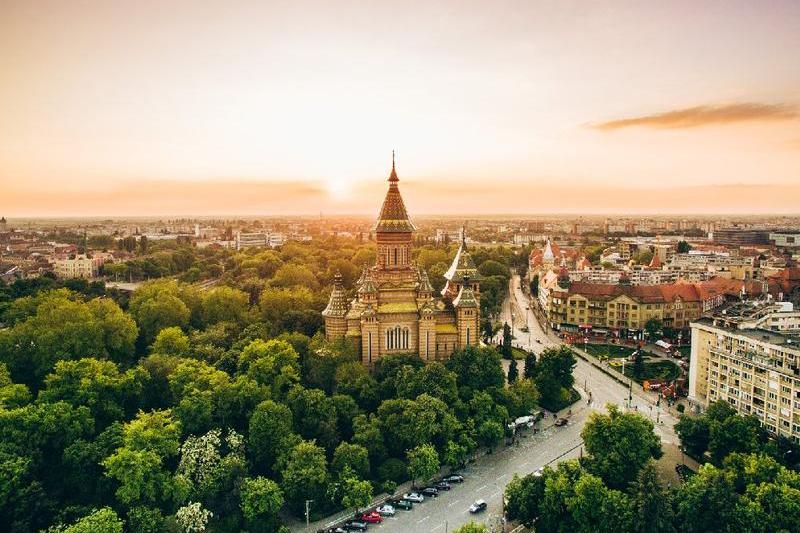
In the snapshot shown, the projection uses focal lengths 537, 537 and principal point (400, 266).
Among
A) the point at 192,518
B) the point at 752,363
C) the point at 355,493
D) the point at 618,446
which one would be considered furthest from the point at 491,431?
the point at 752,363

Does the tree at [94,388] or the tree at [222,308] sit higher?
the tree at [222,308]

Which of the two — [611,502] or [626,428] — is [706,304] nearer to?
[626,428]

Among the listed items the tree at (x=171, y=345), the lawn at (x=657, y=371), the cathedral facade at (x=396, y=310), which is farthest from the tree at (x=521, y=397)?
the tree at (x=171, y=345)

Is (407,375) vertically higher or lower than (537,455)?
higher

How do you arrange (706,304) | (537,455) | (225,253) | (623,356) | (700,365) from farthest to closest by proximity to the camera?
(225,253)
(706,304)
(623,356)
(700,365)
(537,455)

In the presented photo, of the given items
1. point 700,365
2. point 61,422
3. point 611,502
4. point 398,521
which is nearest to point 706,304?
point 700,365

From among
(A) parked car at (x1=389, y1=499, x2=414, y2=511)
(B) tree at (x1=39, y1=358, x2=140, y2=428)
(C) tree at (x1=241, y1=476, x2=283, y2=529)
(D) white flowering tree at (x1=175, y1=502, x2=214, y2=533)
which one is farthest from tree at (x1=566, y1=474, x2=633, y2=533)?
(B) tree at (x1=39, y1=358, x2=140, y2=428)

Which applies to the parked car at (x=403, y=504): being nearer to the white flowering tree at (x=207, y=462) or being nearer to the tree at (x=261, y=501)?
the tree at (x=261, y=501)

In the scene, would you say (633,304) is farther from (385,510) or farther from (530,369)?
(385,510)
